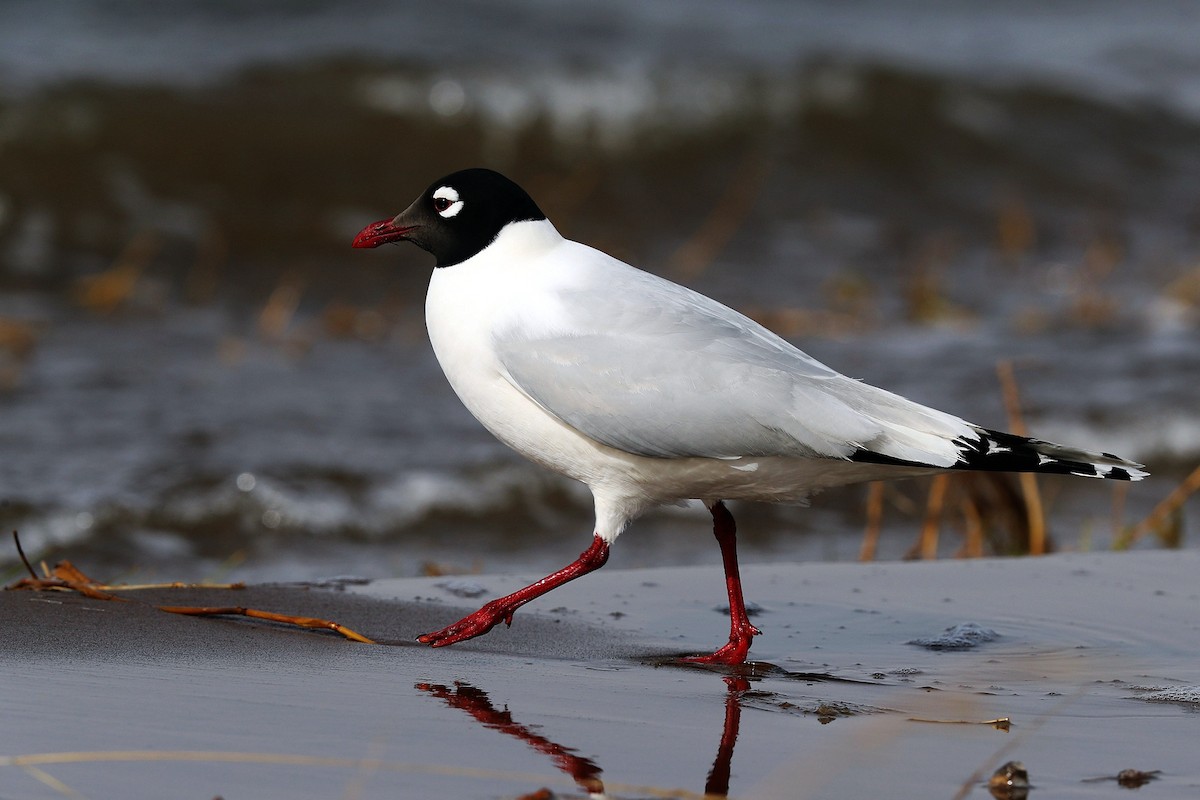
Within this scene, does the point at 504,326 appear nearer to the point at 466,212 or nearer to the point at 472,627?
the point at 466,212

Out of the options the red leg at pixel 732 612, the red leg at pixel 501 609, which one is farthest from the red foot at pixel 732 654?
the red leg at pixel 501 609

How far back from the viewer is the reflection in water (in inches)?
107

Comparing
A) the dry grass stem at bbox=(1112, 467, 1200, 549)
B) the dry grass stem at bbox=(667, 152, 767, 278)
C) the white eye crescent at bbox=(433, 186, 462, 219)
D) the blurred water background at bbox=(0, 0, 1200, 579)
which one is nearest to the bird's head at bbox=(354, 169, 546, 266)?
the white eye crescent at bbox=(433, 186, 462, 219)

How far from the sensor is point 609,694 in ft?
11.0

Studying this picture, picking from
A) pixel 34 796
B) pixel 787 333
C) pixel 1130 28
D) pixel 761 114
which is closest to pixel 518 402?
pixel 34 796

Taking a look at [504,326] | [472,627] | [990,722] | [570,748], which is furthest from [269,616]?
[990,722]

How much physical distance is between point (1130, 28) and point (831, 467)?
15391 mm

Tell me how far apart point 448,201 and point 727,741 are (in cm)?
172

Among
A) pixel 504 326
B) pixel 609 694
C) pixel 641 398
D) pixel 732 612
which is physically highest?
pixel 504 326

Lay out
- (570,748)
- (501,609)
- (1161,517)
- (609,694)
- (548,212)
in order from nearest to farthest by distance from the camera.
Answer: 1. (570,748)
2. (609,694)
3. (501,609)
4. (1161,517)
5. (548,212)

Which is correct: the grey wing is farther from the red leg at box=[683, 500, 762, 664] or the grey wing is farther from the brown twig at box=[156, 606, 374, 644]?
the brown twig at box=[156, 606, 374, 644]

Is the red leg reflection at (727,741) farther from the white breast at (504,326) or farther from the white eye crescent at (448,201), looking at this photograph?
the white eye crescent at (448,201)

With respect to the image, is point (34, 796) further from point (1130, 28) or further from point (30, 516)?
point (1130, 28)

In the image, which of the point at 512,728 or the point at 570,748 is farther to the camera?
the point at 512,728
